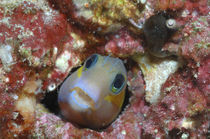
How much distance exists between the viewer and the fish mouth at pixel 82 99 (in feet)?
9.74

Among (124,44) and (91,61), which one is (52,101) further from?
(124,44)

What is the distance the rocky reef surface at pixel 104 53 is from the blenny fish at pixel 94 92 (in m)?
0.20

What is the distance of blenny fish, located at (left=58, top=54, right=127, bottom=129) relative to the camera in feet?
9.86

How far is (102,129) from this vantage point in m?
3.60

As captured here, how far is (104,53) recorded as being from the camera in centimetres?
359

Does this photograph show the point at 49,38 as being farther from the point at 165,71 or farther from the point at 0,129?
the point at 165,71

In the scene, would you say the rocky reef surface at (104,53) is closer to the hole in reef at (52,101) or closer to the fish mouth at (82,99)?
the hole in reef at (52,101)

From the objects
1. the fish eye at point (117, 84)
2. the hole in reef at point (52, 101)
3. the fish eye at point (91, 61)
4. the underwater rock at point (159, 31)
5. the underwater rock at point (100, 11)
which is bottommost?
the hole in reef at point (52, 101)

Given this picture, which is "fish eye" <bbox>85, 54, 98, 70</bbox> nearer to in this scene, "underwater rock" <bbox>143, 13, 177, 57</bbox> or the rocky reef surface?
the rocky reef surface

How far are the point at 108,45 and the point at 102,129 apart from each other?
4.87 ft

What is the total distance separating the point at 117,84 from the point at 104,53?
0.67 meters

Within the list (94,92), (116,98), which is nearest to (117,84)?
(116,98)

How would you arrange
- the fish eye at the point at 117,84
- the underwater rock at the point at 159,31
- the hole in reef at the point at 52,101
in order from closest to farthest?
the underwater rock at the point at 159,31 → the fish eye at the point at 117,84 → the hole in reef at the point at 52,101

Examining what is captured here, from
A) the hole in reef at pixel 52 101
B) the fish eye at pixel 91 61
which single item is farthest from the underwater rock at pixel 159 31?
the hole in reef at pixel 52 101
